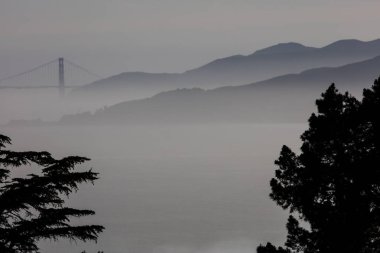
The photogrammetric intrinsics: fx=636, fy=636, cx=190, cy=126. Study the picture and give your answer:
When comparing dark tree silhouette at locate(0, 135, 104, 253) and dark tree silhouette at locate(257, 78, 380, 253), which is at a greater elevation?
dark tree silhouette at locate(257, 78, 380, 253)

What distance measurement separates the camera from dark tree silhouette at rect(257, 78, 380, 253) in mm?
12172

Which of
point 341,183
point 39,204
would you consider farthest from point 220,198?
point 39,204

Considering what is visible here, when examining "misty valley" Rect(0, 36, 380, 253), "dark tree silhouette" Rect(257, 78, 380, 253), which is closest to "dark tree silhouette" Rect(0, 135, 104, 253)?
"misty valley" Rect(0, 36, 380, 253)

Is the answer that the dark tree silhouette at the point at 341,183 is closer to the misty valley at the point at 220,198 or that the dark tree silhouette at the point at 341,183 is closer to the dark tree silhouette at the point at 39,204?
the misty valley at the point at 220,198

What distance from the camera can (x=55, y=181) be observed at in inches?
273

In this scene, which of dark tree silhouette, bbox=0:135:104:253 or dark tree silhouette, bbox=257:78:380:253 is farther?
dark tree silhouette, bbox=257:78:380:253

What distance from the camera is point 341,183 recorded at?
40.4 ft

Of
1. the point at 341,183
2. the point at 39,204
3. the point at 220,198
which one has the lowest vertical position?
the point at 39,204

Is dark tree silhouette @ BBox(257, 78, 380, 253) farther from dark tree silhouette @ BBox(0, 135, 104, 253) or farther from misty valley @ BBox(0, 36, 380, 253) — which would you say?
dark tree silhouette @ BBox(0, 135, 104, 253)

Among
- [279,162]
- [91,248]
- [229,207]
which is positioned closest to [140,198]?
[229,207]

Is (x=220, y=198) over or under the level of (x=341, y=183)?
over

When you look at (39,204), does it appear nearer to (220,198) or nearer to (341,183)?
(341,183)

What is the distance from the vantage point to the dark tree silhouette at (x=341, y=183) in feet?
39.9

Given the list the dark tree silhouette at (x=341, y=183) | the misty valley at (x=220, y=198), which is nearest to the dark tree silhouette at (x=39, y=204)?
the misty valley at (x=220, y=198)
